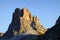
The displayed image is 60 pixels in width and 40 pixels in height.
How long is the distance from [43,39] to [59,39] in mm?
27197

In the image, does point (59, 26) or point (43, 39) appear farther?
point (43, 39)

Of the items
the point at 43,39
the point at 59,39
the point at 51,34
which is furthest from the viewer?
the point at 43,39

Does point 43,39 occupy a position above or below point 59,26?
below

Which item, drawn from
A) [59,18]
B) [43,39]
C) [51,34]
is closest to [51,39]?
[51,34]

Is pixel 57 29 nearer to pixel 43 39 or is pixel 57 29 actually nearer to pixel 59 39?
pixel 59 39

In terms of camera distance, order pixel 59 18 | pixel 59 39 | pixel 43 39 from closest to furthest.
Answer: pixel 59 39
pixel 43 39
pixel 59 18

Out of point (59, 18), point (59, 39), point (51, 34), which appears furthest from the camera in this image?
point (59, 18)

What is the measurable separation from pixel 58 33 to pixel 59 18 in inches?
1620

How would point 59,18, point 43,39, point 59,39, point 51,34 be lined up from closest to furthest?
point 59,39
point 51,34
point 43,39
point 59,18

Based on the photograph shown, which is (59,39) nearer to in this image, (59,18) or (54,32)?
(54,32)

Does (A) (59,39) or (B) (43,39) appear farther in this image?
(B) (43,39)

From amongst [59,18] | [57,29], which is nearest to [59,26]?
[57,29]

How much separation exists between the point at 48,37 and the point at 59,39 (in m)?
17.4

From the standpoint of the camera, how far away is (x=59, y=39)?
143 meters
